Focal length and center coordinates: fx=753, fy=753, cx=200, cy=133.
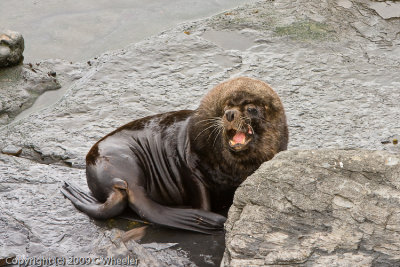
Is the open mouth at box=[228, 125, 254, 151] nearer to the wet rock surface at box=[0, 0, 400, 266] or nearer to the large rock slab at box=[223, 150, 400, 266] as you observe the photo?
the large rock slab at box=[223, 150, 400, 266]

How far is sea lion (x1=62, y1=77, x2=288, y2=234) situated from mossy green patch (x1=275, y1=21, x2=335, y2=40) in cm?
308

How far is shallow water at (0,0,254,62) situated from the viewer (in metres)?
9.84

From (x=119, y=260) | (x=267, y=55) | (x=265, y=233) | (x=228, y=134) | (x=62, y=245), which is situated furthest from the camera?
(x=267, y=55)

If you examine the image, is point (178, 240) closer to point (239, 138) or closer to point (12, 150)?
point (239, 138)

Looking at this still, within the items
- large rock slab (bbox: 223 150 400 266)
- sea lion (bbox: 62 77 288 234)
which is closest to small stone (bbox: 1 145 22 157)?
sea lion (bbox: 62 77 288 234)

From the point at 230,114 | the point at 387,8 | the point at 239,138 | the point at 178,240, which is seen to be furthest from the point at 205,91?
the point at 387,8

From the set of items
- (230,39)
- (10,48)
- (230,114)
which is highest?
(230,114)

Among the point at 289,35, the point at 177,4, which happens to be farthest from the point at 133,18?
the point at 289,35

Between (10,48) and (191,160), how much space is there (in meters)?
3.75

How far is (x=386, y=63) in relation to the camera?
837cm

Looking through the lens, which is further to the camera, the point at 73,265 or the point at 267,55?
the point at 267,55

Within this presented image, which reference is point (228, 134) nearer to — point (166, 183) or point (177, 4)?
point (166, 183)

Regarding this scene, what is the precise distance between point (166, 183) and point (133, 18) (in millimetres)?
4784

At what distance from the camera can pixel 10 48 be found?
29.2ft
